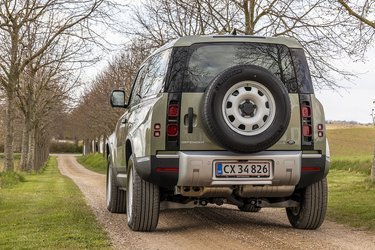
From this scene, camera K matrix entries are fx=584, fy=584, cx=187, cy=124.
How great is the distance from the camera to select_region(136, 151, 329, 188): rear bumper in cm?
600

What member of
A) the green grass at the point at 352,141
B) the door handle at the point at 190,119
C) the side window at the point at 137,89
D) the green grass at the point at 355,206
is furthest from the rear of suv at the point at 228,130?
the green grass at the point at 352,141

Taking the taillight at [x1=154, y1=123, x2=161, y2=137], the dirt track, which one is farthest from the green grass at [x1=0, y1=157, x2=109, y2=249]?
the taillight at [x1=154, y1=123, x2=161, y2=137]

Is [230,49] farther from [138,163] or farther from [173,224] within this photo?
[173,224]

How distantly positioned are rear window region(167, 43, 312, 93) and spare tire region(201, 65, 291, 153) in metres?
0.31

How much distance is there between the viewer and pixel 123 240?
6020mm

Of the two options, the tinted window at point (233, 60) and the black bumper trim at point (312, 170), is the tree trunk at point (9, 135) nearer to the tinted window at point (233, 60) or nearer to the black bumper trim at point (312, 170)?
the tinted window at point (233, 60)

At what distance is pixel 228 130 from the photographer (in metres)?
5.84

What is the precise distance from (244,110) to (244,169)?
0.64 metres

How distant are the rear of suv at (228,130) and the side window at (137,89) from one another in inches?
40.6

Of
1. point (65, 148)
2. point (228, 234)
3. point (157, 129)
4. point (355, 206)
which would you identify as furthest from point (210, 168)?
point (65, 148)

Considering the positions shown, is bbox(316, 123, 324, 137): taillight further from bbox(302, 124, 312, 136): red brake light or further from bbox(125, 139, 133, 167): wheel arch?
bbox(125, 139, 133, 167): wheel arch

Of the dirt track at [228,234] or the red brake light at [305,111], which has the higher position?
the red brake light at [305,111]

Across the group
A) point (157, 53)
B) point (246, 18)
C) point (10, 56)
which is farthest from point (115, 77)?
point (157, 53)

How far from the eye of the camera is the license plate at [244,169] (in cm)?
605
